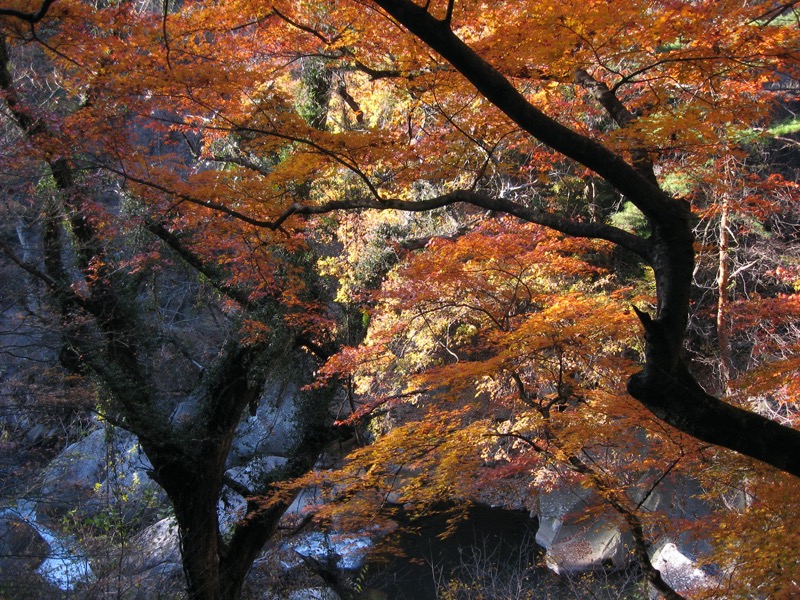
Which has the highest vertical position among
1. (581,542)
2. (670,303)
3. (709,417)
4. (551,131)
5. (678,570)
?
(551,131)

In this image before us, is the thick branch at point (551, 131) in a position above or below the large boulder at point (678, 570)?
above

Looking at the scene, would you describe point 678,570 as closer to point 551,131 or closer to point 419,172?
point 419,172

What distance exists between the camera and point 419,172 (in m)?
4.46

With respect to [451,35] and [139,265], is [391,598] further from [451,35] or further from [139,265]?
[451,35]

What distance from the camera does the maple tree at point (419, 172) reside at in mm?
2730

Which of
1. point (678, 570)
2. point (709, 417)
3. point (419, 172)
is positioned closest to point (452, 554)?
point (678, 570)

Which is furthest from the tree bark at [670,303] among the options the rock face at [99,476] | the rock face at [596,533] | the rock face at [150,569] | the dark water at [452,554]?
the rock face at [99,476]

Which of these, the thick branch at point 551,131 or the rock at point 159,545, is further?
the rock at point 159,545

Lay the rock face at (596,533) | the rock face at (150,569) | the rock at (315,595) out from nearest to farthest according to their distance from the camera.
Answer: the rock face at (150,569) → the rock at (315,595) → the rock face at (596,533)

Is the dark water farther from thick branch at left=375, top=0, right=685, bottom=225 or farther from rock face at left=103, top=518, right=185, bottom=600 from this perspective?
thick branch at left=375, top=0, right=685, bottom=225

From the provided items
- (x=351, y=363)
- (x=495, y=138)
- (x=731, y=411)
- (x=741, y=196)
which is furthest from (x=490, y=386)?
(x=731, y=411)

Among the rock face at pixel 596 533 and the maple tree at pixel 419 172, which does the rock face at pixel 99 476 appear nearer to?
the maple tree at pixel 419 172

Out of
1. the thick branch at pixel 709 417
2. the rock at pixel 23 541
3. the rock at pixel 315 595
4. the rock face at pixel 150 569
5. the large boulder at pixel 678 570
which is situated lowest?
the large boulder at pixel 678 570

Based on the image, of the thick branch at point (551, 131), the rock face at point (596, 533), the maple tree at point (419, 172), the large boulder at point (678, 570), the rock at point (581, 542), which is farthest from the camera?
the rock at point (581, 542)
